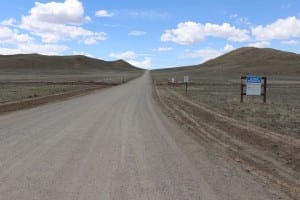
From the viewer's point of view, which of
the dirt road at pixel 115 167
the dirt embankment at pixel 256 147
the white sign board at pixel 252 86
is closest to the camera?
the dirt road at pixel 115 167

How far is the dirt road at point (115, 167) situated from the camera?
7031mm

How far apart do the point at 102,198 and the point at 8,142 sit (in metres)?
5.88

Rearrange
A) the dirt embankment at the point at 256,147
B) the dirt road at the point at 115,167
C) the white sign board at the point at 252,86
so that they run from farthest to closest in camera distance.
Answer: the white sign board at the point at 252,86, the dirt embankment at the point at 256,147, the dirt road at the point at 115,167

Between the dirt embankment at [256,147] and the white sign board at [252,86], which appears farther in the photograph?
the white sign board at [252,86]

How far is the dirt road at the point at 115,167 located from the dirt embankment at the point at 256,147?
0.38 metres

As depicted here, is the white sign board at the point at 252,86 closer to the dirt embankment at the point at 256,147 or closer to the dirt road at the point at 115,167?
the dirt embankment at the point at 256,147

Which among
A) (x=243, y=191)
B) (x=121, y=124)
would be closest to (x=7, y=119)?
(x=121, y=124)

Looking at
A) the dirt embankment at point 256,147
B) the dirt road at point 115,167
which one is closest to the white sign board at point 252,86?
the dirt embankment at point 256,147

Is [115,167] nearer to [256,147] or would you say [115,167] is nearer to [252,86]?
[256,147]

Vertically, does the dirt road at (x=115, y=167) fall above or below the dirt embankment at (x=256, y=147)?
above

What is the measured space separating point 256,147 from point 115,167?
14.7ft

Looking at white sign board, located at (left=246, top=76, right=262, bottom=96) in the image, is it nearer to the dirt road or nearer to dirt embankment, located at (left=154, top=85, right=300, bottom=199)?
dirt embankment, located at (left=154, top=85, right=300, bottom=199)

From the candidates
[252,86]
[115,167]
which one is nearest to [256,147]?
[115,167]

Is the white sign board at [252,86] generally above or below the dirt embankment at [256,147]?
above
